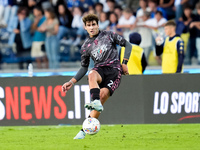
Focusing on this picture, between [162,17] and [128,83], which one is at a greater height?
[162,17]

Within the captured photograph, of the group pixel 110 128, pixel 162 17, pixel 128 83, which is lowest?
pixel 110 128

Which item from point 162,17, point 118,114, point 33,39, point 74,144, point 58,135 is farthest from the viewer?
point 33,39

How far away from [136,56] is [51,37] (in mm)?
4852

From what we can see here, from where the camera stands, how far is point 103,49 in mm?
7801

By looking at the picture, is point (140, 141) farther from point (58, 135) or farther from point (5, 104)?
point (5, 104)

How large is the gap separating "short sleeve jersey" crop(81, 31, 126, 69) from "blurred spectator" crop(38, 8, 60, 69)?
7120mm

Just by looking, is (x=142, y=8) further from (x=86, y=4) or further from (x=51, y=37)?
(x=51, y=37)

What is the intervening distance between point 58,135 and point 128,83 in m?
2.45

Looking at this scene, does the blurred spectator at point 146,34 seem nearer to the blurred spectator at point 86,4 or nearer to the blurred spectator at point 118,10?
the blurred spectator at point 118,10

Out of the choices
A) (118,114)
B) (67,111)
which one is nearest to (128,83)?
(118,114)

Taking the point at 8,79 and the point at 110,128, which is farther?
the point at 8,79

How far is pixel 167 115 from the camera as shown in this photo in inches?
409

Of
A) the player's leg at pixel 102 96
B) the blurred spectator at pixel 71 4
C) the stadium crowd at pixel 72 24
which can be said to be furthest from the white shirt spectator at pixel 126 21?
the player's leg at pixel 102 96

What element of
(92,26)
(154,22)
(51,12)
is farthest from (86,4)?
(92,26)
